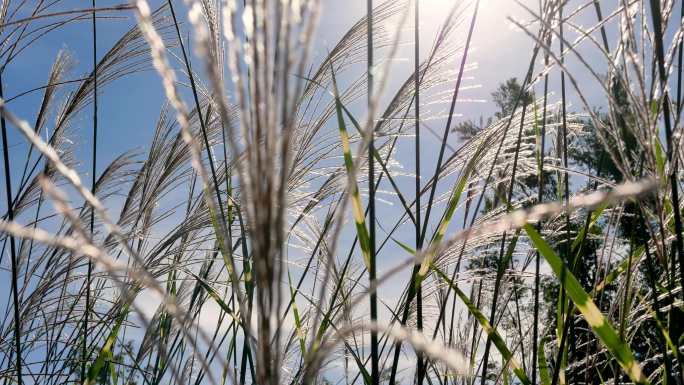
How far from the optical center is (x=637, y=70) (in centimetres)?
97

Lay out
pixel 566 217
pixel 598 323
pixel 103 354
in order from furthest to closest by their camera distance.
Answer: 1. pixel 103 354
2. pixel 566 217
3. pixel 598 323

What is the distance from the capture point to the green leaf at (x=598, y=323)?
1040 millimetres

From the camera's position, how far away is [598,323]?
1103 millimetres

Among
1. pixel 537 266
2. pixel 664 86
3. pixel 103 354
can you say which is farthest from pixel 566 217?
pixel 103 354

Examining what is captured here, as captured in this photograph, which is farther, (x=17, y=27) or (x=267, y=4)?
(x=17, y=27)

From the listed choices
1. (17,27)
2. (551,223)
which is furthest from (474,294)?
(17,27)

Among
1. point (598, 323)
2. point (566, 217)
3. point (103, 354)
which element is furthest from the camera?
point (103, 354)

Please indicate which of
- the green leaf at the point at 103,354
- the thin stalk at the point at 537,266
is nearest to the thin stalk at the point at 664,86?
the thin stalk at the point at 537,266

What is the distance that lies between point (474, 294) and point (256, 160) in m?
2.80

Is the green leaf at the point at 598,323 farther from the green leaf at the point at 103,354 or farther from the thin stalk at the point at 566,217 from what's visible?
the green leaf at the point at 103,354

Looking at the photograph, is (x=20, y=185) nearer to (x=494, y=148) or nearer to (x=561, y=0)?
(x=494, y=148)

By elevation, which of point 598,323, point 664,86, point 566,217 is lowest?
point 598,323

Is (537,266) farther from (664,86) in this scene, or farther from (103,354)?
(103,354)

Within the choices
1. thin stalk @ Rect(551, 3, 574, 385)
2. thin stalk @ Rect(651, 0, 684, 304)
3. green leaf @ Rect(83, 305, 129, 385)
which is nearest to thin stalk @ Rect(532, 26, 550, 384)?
thin stalk @ Rect(551, 3, 574, 385)
